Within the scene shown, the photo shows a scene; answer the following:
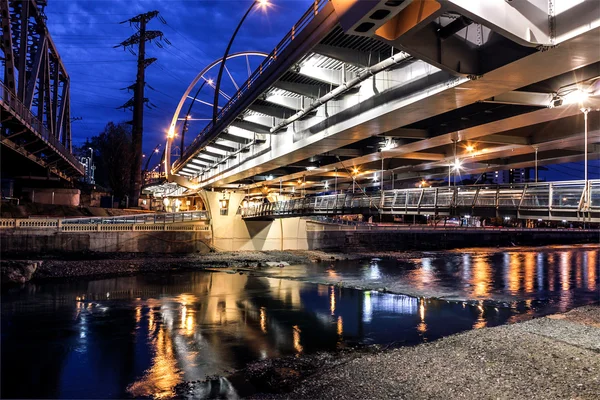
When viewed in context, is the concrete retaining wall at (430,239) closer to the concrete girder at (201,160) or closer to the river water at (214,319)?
the concrete girder at (201,160)

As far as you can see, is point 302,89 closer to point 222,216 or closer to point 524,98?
point 524,98

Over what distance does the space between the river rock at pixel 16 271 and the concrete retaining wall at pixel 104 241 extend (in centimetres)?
645

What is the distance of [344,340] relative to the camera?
16188mm

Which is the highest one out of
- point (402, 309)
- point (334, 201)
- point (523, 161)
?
point (523, 161)

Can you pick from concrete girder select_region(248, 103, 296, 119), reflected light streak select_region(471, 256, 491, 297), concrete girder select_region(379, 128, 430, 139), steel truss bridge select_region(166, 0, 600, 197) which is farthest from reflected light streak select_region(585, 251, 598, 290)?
concrete girder select_region(248, 103, 296, 119)

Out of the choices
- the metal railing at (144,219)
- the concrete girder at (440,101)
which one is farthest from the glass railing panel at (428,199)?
the metal railing at (144,219)

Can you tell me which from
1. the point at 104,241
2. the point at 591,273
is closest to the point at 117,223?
the point at 104,241

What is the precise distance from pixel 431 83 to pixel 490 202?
858 cm

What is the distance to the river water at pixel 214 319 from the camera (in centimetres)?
1252

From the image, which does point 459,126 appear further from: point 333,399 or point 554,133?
point 333,399

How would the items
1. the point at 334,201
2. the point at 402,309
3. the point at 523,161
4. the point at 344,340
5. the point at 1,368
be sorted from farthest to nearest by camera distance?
the point at 334,201, the point at 523,161, the point at 402,309, the point at 344,340, the point at 1,368

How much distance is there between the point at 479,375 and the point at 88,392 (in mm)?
10074

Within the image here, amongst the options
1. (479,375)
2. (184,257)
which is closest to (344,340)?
(479,375)

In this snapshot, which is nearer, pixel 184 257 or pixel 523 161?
pixel 523 161
